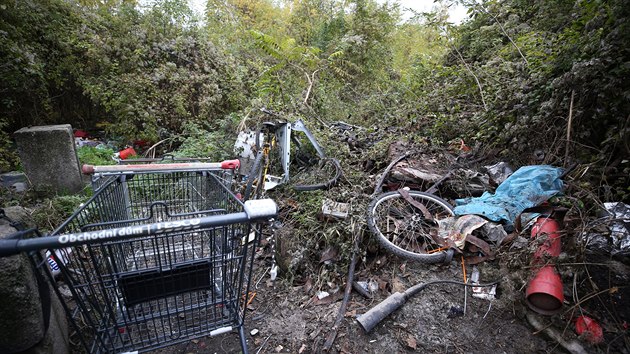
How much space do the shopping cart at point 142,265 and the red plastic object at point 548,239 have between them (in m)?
2.10

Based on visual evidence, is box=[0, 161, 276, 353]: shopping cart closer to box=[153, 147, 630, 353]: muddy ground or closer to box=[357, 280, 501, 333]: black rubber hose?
box=[153, 147, 630, 353]: muddy ground

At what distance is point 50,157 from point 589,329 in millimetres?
6195

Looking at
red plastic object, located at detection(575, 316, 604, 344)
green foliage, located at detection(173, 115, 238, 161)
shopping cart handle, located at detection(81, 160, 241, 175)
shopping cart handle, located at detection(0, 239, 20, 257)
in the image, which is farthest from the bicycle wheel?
green foliage, located at detection(173, 115, 238, 161)

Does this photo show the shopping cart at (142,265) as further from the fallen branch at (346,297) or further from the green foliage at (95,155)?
the green foliage at (95,155)

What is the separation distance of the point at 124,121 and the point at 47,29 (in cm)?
212

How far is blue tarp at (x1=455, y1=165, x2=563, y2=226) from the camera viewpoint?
8.76ft

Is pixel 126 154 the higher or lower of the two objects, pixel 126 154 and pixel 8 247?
the lower

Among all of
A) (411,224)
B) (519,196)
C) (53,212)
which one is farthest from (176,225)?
(519,196)

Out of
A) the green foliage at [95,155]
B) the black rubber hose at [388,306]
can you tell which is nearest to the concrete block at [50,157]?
the green foliage at [95,155]

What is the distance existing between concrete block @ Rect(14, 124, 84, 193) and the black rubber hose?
4.62 m

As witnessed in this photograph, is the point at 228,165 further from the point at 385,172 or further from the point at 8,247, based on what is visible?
the point at 385,172

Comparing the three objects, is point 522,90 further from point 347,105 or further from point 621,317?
point 347,105

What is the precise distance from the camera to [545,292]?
1890 millimetres

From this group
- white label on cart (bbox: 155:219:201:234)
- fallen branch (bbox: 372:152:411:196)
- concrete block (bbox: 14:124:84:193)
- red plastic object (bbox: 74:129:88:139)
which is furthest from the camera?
red plastic object (bbox: 74:129:88:139)
